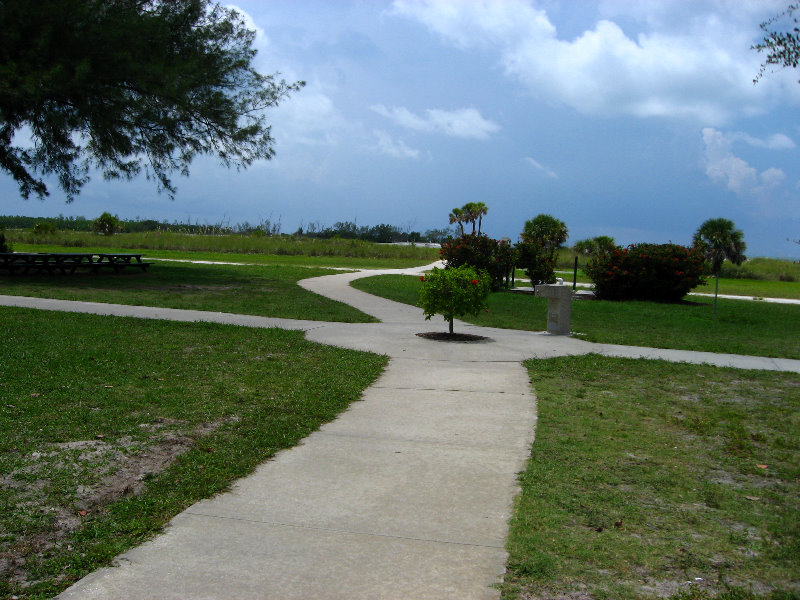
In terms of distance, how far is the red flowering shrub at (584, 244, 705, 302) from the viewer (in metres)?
23.2

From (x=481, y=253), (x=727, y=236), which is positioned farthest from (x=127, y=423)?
(x=727, y=236)

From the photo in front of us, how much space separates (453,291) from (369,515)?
7.59m

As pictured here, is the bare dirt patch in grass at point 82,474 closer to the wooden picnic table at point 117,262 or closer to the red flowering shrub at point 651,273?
the red flowering shrub at point 651,273

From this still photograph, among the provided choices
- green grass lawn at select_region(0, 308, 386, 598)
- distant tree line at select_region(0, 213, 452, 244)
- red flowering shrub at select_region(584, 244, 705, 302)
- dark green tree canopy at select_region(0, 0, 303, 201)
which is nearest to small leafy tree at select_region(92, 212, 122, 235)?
distant tree line at select_region(0, 213, 452, 244)

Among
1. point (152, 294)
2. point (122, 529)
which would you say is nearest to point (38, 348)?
point (122, 529)

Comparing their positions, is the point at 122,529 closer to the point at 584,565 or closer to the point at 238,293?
the point at 584,565

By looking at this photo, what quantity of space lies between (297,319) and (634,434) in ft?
28.4

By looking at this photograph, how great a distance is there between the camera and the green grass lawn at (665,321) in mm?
12700

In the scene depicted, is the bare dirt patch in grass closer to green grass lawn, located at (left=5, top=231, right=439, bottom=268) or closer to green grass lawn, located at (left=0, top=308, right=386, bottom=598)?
green grass lawn, located at (left=0, top=308, right=386, bottom=598)

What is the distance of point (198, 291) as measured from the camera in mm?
19812

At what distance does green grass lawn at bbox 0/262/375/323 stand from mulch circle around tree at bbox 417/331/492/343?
7.47 feet

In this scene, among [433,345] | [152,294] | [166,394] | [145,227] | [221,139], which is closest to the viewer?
[166,394]

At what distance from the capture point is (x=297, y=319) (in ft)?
45.7

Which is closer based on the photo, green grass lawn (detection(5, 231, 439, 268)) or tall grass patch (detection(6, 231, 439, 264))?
green grass lawn (detection(5, 231, 439, 268))
